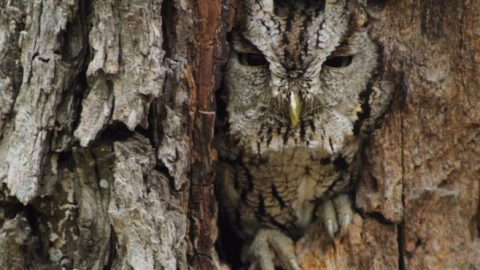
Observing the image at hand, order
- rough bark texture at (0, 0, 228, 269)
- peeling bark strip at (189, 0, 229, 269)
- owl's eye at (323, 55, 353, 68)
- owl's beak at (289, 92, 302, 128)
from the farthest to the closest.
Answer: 1. owl's eye at (323, 55, 353, 68)
2. owl's beak at (289, 92, 302, 128)
3. peeling bark strip at (189, 0, 229, 269)
4. rough bark texture at (0, 0, 228, 269)

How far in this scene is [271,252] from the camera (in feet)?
8.41

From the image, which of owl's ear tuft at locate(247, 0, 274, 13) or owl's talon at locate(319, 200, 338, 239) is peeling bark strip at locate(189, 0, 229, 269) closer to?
owl's ear tuft at locate(247, 0, 274, 13)

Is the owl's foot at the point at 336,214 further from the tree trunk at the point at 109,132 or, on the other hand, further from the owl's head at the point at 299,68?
the tree trunk at the point at 109,132

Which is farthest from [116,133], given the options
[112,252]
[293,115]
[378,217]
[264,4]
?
[378,217]

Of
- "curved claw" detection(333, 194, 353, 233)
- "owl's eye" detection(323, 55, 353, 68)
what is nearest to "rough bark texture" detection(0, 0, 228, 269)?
"owl's eye" detection(323, 55, 353, 68)

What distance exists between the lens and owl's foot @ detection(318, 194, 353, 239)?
246 cm

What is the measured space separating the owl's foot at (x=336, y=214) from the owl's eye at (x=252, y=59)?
1.75 feet

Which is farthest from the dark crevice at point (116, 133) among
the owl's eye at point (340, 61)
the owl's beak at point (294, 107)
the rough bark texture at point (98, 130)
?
the owl's eye at point (340, 61)

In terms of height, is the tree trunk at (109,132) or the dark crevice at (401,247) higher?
the tree trunk at (109,132)

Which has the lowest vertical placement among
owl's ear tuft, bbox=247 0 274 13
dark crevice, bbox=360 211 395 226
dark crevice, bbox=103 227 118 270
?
dark crevice, bbox=103 227 118 270

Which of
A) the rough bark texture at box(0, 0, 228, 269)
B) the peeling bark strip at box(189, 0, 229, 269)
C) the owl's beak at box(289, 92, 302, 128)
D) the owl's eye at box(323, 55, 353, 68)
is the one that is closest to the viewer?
the rough bark texture at box(0, 0, 228, 269)

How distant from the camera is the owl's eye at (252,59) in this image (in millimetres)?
2338

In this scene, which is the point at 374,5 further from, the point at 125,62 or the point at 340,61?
the point at 125,62

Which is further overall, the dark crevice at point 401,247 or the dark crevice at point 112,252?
→ the dark crevice at point 401,247
